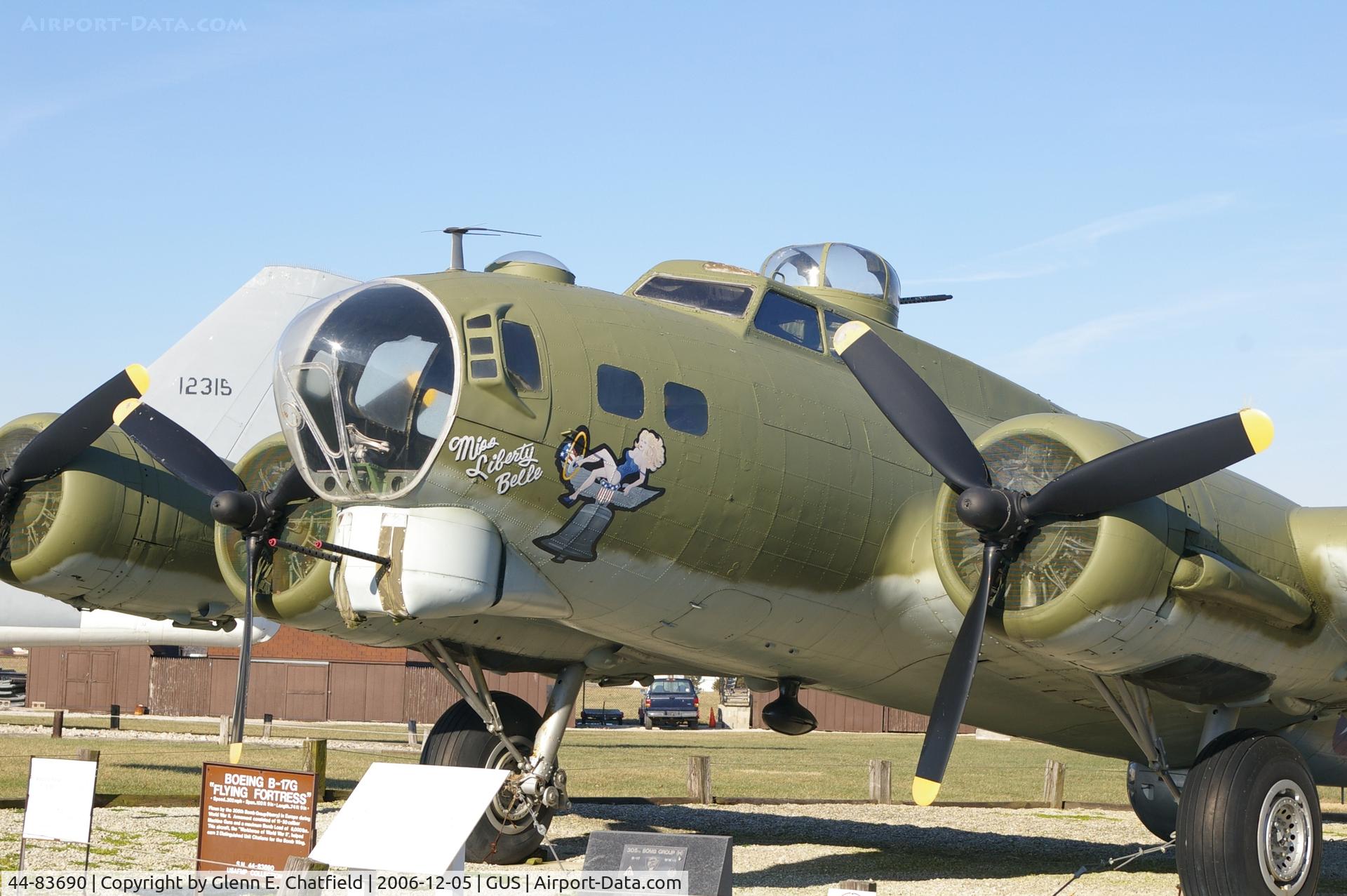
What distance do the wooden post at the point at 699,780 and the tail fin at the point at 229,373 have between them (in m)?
A: 8.06

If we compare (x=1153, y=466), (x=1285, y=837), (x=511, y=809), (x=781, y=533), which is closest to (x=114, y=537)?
(x=511, y=809)

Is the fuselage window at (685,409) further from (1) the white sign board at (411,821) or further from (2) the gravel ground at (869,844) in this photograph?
(2) the gravel ground at (869,844)

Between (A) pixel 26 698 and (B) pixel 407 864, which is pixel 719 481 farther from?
(A) pixel 26 698

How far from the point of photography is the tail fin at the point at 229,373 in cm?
2112

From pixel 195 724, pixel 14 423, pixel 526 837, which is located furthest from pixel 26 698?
pixel 526 837

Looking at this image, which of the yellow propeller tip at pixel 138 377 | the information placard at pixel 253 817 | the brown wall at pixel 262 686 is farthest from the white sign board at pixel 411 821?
the brown wall at pixel 262 686

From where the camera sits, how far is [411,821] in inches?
311

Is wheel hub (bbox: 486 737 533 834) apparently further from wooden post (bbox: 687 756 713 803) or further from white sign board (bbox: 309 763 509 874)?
wooden post (bbox: 687 756 713 803)

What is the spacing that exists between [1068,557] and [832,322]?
3518 mm

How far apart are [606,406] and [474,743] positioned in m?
5.09

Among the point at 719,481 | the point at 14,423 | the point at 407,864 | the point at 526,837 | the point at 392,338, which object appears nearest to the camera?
the point at 407,864

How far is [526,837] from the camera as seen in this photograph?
526 inches

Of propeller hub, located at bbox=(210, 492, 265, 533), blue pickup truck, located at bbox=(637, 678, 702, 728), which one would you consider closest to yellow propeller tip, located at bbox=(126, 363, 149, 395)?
propeller hub, located at bbox=(210, 492, 265, 533)

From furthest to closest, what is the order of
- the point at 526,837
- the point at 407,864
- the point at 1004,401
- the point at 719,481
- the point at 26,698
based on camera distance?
the point at 26,698 → the point at 1004,401 → the point at 526,837 → the point at 719,481 → the point at 407,864
